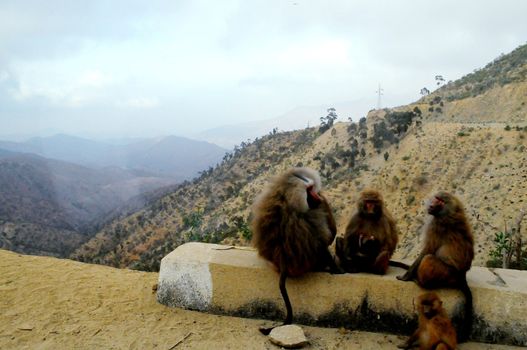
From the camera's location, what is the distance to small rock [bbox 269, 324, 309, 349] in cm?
512

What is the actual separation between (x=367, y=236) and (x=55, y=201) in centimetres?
7983

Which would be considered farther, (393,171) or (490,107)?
(490,107)

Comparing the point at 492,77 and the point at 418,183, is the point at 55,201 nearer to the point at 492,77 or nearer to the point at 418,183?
the point at 418,183

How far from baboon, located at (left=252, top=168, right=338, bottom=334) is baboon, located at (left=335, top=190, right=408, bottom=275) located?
0.94 ft

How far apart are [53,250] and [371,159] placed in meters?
33.1

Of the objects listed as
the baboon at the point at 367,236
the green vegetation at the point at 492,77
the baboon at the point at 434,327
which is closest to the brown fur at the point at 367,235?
the baboon at the point at 367,236

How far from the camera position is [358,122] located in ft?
155

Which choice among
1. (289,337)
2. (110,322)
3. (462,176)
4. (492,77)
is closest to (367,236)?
(289,337)

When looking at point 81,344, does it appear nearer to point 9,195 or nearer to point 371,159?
point 371,159

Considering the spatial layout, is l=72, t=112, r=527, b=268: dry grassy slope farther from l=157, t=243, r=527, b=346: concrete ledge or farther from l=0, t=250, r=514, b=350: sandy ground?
l=0, t=250, r=514, b=350: sandy ground

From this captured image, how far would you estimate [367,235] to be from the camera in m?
5.77

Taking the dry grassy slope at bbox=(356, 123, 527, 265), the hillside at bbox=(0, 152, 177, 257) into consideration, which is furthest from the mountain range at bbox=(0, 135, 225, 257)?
the dry grassy slope at bbox=(356, 123, 527, 265)

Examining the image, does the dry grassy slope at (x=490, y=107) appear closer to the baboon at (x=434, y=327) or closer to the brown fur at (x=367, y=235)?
the brown fur at (x=367, y=235)

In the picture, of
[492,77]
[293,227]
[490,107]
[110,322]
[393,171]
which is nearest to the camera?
[293,227]
